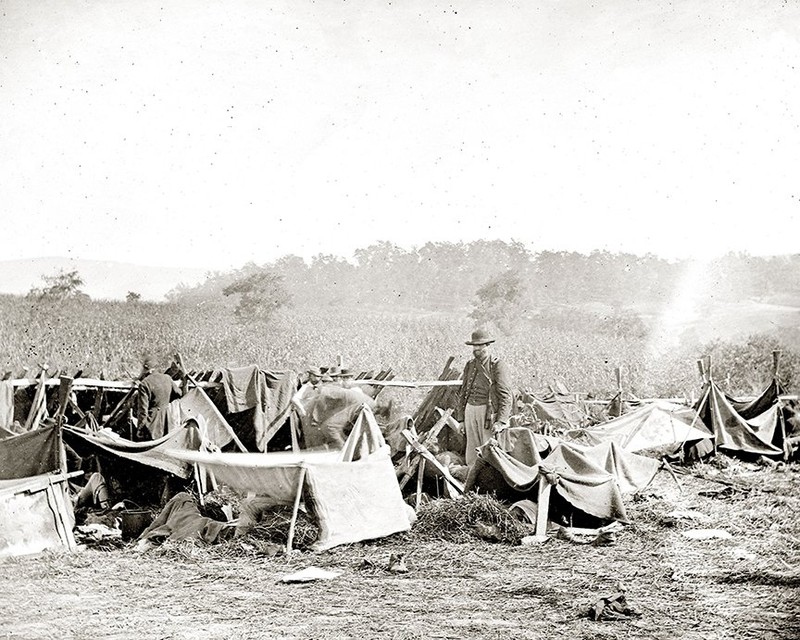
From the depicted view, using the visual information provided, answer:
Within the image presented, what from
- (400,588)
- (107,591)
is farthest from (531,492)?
(107,591)

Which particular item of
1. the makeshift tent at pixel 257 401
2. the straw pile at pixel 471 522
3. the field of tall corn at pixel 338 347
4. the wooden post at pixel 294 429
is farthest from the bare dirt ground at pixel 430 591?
the field of tall corn at pixel 338 347

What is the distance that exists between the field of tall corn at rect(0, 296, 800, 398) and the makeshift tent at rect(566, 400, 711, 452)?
234 inches

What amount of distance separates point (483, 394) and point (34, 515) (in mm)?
5220

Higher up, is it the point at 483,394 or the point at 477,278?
the point at 477,278

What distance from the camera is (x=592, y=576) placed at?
5887mm

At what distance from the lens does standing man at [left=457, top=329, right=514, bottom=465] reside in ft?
30.6

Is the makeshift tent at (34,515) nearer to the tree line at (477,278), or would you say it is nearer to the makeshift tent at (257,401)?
the makeshift tent at (257,401)

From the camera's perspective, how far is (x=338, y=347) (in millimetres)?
25344

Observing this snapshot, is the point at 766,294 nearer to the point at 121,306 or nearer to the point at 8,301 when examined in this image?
the point at 121,306

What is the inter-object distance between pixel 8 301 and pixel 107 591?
22589 millimetres

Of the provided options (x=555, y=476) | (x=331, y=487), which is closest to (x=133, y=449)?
(x=331, y=487)

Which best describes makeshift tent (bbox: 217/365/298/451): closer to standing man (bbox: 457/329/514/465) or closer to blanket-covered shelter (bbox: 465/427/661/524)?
standing man (bbox: 457/329/514/465)

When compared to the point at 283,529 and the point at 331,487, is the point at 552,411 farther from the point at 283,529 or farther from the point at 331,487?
the point at 283,529

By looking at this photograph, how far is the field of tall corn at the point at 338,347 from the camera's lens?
20.2 m
